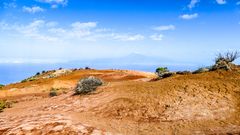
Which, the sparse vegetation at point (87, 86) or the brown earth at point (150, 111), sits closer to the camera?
the brown earth at point (150, 111)

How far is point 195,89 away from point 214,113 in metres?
2.64

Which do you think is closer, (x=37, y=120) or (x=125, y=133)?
(x=125, y=133)

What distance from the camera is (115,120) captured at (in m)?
15.0

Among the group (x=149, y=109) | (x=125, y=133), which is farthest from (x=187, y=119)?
(x=125, y=133)

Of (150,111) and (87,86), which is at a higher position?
(87,86)

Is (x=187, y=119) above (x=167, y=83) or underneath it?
underneath

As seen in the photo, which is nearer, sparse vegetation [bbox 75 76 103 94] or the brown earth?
the brown earth

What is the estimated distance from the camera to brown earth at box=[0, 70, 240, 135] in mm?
13594

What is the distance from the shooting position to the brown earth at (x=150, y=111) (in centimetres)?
1359

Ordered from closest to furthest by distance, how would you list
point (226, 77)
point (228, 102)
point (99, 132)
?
point (99, 132) → point (228, 102) → point (226, 77)

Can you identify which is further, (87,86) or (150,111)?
(87,86)

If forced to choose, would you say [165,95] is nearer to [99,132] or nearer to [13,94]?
[99,132]

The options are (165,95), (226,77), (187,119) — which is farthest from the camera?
(226,77)

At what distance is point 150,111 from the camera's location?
15664 millimetres
